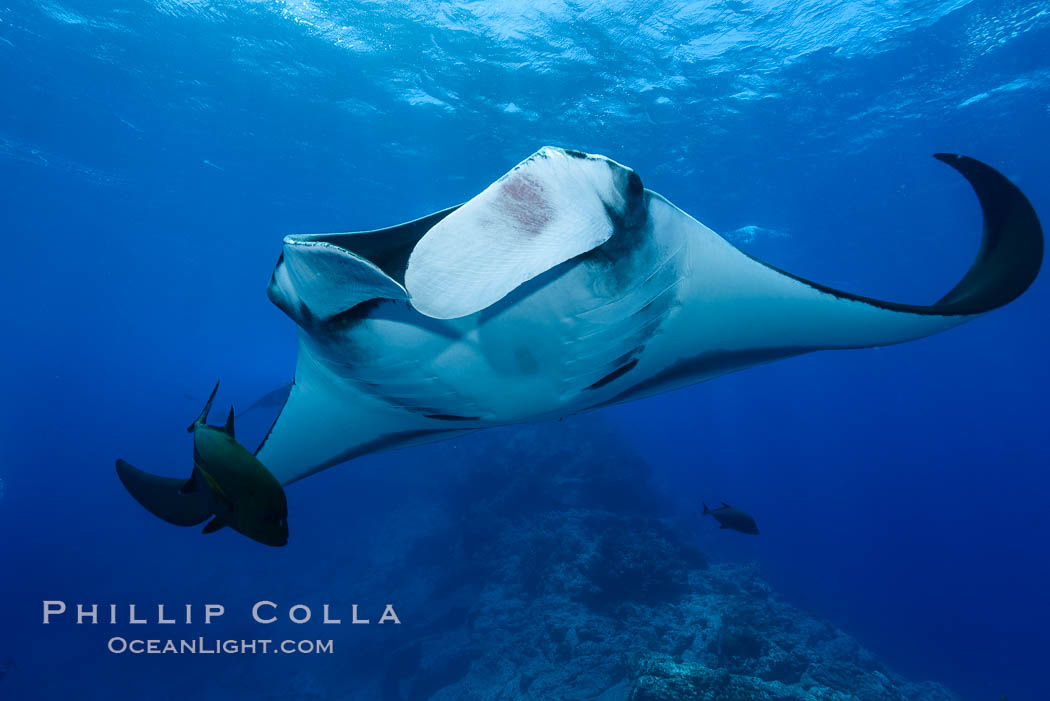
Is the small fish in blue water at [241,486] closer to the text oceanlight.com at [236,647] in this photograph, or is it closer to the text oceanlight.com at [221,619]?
the text oceanlight.com at [221,619]

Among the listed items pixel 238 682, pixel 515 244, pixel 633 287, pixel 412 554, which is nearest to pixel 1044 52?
pixel 633 287

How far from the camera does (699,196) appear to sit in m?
19.2

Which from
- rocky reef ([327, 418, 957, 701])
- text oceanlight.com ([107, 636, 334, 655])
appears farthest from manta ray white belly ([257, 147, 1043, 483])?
text oceanlight.com ([107, 636, 334, 655])

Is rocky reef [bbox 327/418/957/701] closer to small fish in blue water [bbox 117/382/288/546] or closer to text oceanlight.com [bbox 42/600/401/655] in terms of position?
text oceanlight.com [bbox 42/600/401/655]

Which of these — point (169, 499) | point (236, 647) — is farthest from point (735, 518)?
point (236, 647)

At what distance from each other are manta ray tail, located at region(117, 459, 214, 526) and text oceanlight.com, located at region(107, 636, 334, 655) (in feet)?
43.4

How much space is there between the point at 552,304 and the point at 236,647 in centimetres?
1687

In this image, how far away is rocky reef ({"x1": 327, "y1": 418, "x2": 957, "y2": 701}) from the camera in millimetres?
7340

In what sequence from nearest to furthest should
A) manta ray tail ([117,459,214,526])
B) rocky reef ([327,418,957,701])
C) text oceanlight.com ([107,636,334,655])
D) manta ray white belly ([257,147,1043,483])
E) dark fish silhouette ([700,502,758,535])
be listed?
1. manta ray white belly ([257,147,1043,483])
2. manta ray tail ([117,459,214,526])
3. rocky reef ([327,418,957,701])
4. dark fish silhouette ([700,502,758,535])
5. text oceanlight.com ([107,636,334,655])

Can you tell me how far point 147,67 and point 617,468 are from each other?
1789 centimetres

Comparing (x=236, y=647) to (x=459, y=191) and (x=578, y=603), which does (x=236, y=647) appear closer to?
(x=578, y=603)

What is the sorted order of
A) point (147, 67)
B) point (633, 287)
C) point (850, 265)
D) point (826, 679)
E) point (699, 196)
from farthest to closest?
point (850, 265)
point (699, 196)
point (147, 67)
point (826, 679)
point (633, 287)

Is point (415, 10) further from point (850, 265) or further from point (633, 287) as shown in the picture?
point (850, 265)

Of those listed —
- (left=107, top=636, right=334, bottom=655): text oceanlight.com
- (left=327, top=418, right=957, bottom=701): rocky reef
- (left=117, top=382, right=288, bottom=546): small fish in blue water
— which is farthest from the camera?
(left=107, top=636, right=334, bottom=655): text oceanlight.com
